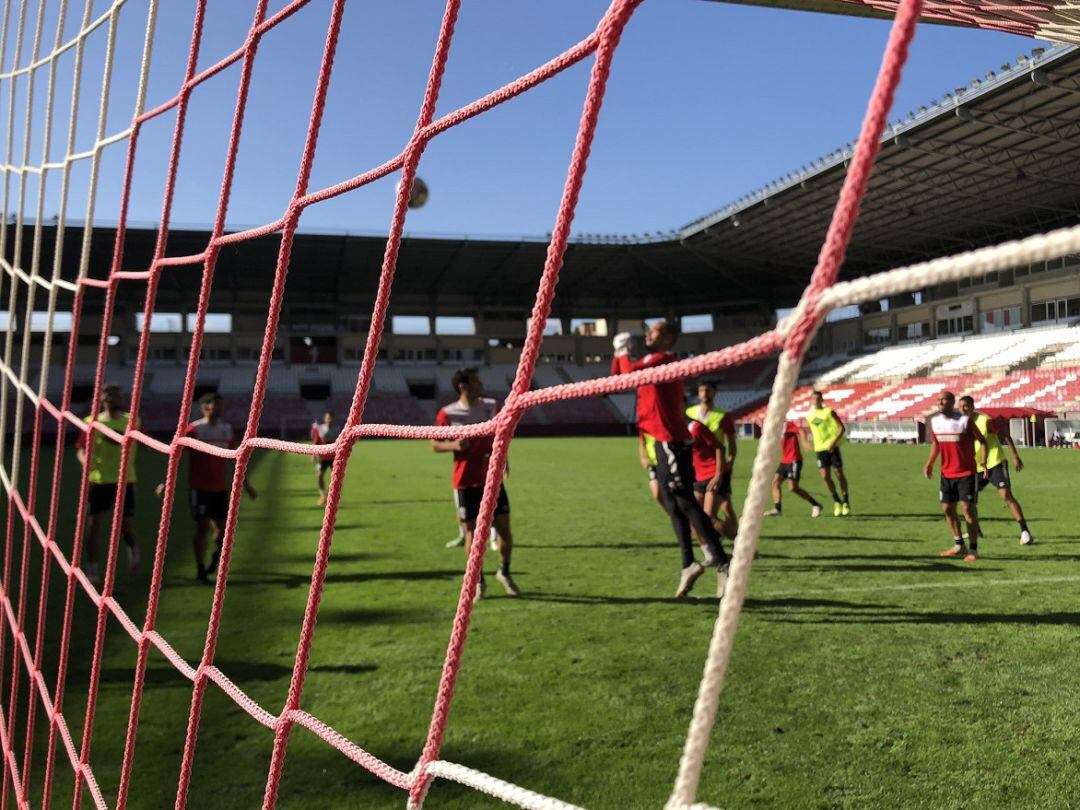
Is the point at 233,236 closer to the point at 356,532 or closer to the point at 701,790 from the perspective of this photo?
the point at 701,790

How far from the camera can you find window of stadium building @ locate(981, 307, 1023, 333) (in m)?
33.8

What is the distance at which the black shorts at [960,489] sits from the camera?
627 centimetres

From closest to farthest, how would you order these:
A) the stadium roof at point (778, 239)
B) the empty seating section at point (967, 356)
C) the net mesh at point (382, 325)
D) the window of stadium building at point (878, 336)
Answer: the net mesh at point (382, 325), the stadium roof at point (778, 239), the empty seating section at point (967, 356), the window of stadium building at point (878, 336)

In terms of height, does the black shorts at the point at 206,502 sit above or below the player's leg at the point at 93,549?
above

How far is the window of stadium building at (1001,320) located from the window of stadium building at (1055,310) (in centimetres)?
76

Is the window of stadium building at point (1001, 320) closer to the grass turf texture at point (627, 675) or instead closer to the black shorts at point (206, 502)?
the grass turf texture at point (627, 675)

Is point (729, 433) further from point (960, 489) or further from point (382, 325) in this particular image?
point (382, 325)

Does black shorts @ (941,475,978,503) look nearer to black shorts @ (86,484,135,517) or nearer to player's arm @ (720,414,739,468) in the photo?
player's arm @ (720,414,739,468)

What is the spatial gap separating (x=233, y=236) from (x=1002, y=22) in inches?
131

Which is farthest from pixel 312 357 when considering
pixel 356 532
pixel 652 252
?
pixel 356 532

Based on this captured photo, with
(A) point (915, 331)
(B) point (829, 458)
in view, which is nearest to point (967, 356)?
(A) point (915, 331)

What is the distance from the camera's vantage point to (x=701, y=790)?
2471 millimetres

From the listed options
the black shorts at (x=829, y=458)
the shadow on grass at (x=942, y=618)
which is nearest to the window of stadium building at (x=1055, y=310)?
the black shorts at (x=829, y=458)

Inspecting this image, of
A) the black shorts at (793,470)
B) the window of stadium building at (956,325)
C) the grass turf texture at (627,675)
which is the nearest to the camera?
the grass turf texture at (627,675)
